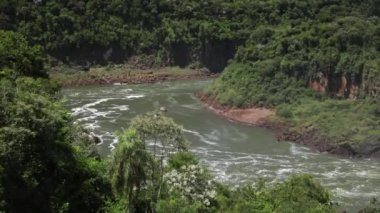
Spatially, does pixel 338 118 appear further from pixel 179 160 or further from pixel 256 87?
pixel 179 160

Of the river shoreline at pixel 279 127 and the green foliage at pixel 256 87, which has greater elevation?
the green foliage at pixel 256 87

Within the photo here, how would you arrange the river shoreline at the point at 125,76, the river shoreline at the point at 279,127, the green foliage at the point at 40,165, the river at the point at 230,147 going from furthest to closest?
the river shoreline at the point at 125,76 → the river shoreline at the point at 279,127 → the river at the point at 230,147 → the green foliage at the point at 40,165

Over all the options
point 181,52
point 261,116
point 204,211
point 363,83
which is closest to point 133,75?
point 181,52

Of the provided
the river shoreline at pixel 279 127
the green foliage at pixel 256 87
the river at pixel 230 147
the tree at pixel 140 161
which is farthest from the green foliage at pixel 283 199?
the green foliage at pixel 256 87

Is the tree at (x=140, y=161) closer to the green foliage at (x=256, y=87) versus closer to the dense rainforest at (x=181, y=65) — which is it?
the dense rainforest at (x=181, y=65)

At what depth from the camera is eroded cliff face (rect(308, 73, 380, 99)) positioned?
79.5 m

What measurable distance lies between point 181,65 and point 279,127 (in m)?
56.4

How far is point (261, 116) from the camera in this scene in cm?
8444

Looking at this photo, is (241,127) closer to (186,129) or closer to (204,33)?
(186,129)

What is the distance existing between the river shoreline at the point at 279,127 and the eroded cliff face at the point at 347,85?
280 inches

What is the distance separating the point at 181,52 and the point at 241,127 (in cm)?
5695

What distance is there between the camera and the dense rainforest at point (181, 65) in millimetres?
27812

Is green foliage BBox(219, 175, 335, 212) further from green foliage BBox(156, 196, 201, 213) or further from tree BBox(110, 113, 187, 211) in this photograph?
green foliage BBox(156, 196, 201, 213)

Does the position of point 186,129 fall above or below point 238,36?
below
